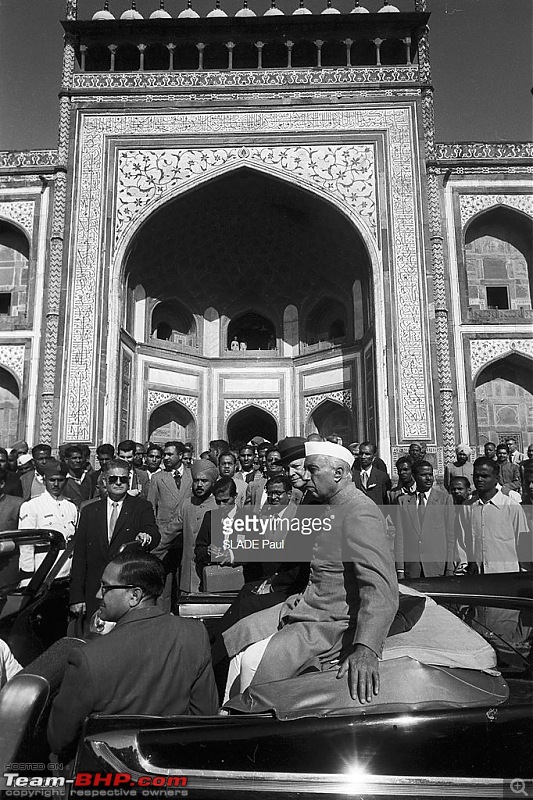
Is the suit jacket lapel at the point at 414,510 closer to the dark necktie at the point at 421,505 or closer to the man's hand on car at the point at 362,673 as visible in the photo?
the dark necktie at the point at 421,505

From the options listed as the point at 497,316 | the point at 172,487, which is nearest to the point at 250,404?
the point at 497,316

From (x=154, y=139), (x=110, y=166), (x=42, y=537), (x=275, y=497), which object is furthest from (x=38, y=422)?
(x=42, y=537)

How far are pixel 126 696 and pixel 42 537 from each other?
1.54 m

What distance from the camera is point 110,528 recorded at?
4445 millimetres

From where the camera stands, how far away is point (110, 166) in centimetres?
1432

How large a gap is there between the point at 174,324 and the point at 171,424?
2709 millimetres

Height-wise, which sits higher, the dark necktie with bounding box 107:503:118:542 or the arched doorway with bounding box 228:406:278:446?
the arched doorway with bounding box 228:406:278:446

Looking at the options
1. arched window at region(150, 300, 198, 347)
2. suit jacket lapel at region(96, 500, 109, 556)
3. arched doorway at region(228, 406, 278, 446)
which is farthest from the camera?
arched doorway at region(228, 406, 278, 446)

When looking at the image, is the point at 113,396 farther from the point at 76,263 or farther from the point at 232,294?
the point at 232,294

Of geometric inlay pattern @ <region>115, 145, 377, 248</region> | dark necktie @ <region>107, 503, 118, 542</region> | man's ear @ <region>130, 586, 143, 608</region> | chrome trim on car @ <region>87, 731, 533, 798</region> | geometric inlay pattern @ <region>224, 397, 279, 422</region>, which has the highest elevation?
geometric inlay pattern @ <region>115, 145, 377, 248</region>

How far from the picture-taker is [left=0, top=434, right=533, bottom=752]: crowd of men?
6.81 feet

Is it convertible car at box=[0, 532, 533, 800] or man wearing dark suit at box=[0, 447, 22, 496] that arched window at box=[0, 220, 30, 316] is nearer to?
man wearing dark suit at box=[0, 447, 22, 496]

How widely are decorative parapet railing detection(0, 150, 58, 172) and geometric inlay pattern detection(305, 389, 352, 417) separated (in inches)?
328

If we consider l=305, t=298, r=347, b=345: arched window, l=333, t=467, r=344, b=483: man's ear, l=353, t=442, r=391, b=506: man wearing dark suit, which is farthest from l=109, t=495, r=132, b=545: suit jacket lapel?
l=305, t=298, r=347, b=345: arched window
